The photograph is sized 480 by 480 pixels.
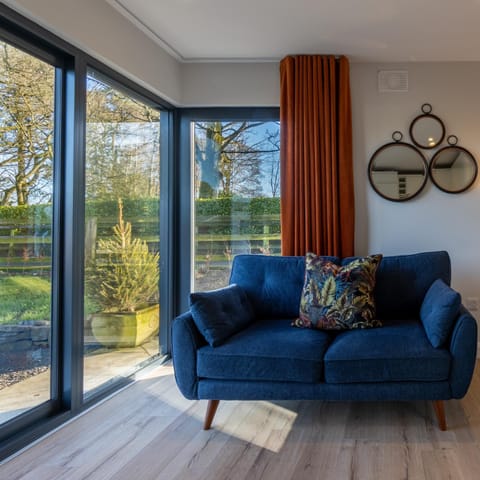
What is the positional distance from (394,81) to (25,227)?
116 inches

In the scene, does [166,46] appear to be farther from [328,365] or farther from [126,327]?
[328,365]

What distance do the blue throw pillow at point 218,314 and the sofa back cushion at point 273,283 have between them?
0.78 ft

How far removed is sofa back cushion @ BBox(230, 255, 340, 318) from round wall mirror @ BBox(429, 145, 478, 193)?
1231 millimetres

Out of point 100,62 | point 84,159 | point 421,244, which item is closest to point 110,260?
point 84,159

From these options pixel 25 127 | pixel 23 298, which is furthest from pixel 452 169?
pixel 23 298

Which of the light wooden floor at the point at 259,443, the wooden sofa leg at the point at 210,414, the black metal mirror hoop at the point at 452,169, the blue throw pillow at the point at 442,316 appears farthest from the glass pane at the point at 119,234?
the black metal mirror hoop at the point at 452,169

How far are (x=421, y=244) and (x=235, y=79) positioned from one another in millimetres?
2018

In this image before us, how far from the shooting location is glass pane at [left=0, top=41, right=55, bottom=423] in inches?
83.7

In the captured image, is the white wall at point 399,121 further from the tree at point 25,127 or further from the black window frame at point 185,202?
the tree at point 25,127

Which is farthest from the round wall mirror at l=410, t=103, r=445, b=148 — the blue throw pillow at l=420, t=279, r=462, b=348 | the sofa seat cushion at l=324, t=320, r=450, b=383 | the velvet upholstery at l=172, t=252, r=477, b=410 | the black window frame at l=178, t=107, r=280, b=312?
the sofa seat cushion at l=324, t=320, r=450, b=383

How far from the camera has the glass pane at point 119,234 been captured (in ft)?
9.00

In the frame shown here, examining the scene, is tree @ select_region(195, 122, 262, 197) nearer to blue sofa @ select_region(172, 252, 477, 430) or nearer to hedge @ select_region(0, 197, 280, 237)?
hedge @ select_region(0, 197, 280, 237)

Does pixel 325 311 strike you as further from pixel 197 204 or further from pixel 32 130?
pixel 32 130

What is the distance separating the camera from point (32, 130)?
7.57ft
